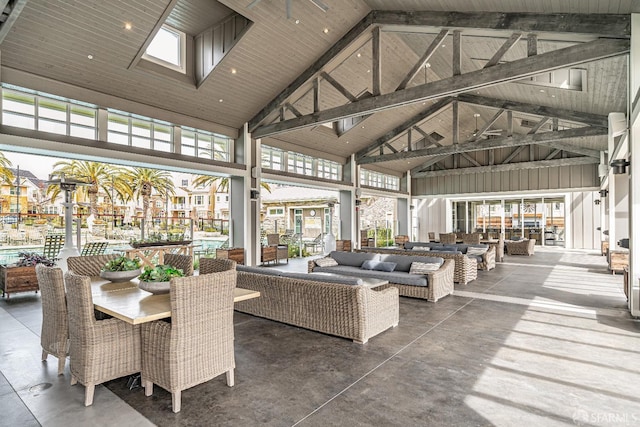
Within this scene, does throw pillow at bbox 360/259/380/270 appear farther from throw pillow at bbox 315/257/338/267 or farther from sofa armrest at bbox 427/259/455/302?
sofa armrest at bbox 427/259/455/302

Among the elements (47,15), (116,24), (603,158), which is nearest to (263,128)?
(116,24)

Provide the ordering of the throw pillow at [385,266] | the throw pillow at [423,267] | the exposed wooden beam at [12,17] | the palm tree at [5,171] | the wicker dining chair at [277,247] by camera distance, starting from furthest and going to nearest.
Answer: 1. the wicker dining chair at [277,247]
2. the palm tree at [5,171]
3. the throw pillow at [385,266]
4. the throw pillow at [423,267]
5. the exposed wooden beam at [12,17]

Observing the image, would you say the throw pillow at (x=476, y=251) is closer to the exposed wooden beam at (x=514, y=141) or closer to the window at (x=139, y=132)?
the exposed wooden beam at (x=514, y=141)

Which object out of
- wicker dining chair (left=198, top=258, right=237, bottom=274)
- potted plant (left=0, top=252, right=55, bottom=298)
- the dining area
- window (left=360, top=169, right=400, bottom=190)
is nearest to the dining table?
the dining area

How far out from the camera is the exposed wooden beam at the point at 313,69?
8023mm

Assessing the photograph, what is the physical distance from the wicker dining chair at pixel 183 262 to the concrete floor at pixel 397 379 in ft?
3.40

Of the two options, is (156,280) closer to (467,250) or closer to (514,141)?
(467,250)

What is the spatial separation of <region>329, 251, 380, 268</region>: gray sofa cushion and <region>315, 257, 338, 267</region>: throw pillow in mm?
148

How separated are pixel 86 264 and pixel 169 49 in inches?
208

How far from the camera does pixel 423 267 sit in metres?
6.21

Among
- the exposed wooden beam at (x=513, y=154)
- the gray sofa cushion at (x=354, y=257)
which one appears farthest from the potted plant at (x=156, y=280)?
the exposed wooden beam at (x=513, y=154)

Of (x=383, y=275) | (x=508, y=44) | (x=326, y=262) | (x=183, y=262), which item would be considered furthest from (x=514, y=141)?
(x=183, y=262)

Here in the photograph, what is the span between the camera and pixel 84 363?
265cm

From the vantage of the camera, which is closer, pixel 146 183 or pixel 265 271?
pixel 265 271
